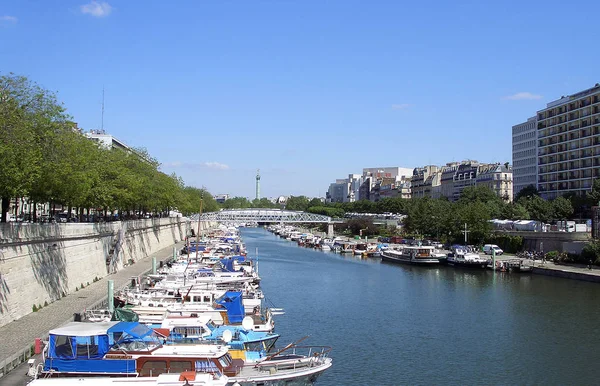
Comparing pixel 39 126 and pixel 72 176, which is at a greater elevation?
pixel 39 126

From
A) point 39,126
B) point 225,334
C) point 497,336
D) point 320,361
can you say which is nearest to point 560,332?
point 497,336

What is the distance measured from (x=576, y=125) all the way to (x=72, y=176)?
94.8 meters

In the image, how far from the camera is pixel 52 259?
140 ft

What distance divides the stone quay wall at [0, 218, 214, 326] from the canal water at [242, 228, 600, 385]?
15261 millimetres

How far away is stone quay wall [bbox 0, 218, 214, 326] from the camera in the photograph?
34.3 metres

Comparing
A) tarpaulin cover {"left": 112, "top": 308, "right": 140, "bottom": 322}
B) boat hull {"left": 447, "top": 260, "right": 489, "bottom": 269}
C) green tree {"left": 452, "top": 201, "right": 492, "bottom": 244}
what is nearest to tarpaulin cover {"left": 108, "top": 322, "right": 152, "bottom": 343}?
tarpaulin cover {"left": 112, "top": 308, "right": 140, "bottom": 322}

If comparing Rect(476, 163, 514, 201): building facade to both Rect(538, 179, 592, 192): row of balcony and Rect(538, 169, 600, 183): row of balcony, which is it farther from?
Rect(538, 169, 600, 183): row of balcony

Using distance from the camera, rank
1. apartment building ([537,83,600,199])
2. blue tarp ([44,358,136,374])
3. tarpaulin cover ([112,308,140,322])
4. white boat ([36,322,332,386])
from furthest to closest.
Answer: apartment building ([537,83,600,199]) → tarpaulin cover ([112,308,140,322]) → white boat ([36,322,332,386]) → blue tarp ([44,358,136,374])

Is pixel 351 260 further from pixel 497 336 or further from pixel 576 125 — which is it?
pixel 497 336

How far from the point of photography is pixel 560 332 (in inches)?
1642

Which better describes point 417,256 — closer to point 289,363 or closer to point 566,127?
point 566,127

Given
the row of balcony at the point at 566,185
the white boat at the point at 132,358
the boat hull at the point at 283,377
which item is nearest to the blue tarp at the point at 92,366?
the white boat at the point at 132,358

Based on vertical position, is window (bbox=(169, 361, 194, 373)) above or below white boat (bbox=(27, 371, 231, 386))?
above

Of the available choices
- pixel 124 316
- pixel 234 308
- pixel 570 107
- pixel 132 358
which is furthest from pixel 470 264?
pixel 132 358
